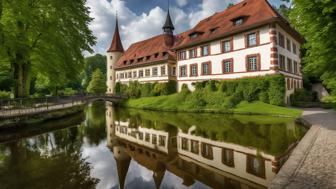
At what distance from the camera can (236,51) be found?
1021 inches

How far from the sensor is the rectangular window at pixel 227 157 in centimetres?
783

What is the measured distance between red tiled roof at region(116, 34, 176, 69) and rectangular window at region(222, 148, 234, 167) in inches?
1132

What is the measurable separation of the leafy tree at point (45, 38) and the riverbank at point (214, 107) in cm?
1203

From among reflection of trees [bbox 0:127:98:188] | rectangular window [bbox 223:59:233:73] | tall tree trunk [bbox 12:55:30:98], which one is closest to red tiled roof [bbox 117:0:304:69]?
rectangular window [bbox 223:59:233:73]

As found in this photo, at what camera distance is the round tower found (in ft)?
174

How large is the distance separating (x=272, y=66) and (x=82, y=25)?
2113cm

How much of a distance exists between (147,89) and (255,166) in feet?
105

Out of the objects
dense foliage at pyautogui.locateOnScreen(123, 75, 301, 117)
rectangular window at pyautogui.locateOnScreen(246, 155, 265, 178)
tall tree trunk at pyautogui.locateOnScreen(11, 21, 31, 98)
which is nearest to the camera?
rectangular window at pyautogui.locateOnScreen(246, 155, 265, 178)

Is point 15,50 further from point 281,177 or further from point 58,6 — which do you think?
point 281,177

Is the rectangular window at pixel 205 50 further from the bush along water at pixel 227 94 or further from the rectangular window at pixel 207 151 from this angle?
the rectangular window at pixel 207 151

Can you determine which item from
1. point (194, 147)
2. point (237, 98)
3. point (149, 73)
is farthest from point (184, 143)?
point (149, 73)

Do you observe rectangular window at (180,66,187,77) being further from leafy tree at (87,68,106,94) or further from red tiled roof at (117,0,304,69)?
leafy tree at (87,68,106,94)

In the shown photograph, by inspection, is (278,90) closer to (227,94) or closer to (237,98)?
(237,98)

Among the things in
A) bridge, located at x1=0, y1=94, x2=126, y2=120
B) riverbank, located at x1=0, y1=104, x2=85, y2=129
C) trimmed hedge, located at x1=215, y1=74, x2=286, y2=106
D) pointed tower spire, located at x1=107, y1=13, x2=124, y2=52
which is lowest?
riverbank, located at x1=0, y1=104, x2=85, y2=129
